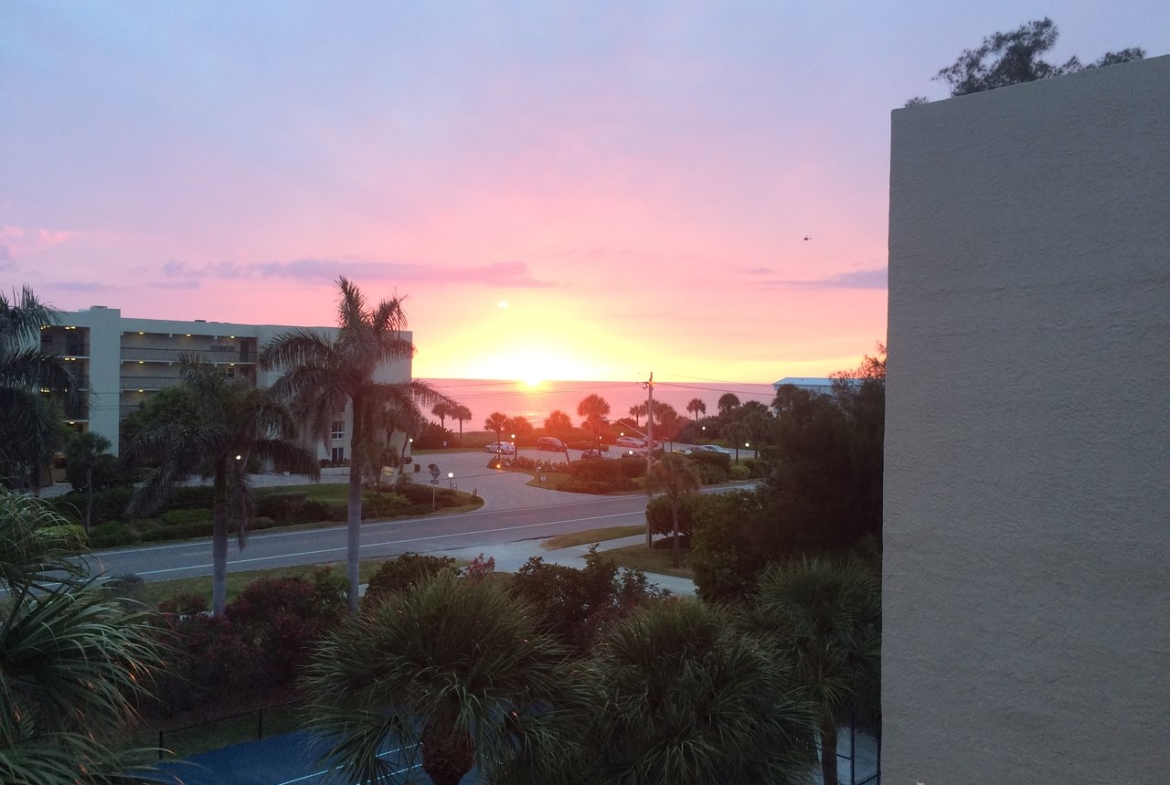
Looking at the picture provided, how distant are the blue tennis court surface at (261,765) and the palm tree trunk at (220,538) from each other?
17.3ft

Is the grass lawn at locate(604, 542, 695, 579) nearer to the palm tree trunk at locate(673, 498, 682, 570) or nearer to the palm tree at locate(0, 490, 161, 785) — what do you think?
the palm tree trunk at locate(673, 498, 682, 570)

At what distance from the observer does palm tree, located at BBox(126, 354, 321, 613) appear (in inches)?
795

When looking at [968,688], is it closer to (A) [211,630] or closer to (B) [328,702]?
(B) [328,702]

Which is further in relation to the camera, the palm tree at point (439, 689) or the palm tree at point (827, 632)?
the palm tree at point (827, 632)

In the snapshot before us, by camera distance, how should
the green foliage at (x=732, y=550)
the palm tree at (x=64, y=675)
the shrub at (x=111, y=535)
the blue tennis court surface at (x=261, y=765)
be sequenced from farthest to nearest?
the shrub at (x=111, y=535) < the green foliage at (x=732, y=550) < the blue tennis court surface at (x=261, y=765) < the palm tree at (x=64, y=675)

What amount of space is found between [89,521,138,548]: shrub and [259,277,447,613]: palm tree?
16921mm

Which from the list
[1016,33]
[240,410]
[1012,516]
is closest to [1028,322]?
[1012,516]

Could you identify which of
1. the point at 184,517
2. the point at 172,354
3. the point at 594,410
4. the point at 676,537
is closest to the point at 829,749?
the point at 676,537

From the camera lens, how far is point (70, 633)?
563 cm

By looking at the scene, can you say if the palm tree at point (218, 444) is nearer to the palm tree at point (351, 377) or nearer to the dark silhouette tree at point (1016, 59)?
the palm tree at point (351, 377)

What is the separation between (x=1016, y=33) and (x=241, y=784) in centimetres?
1782

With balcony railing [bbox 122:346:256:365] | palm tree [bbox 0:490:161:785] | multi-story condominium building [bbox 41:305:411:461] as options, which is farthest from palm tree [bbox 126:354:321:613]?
balcony railing [bbox 122:346:256:365]

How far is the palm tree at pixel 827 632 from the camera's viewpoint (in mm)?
11258

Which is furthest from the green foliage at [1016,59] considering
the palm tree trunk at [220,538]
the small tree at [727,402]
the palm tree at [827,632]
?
the small tree at [727,402]
